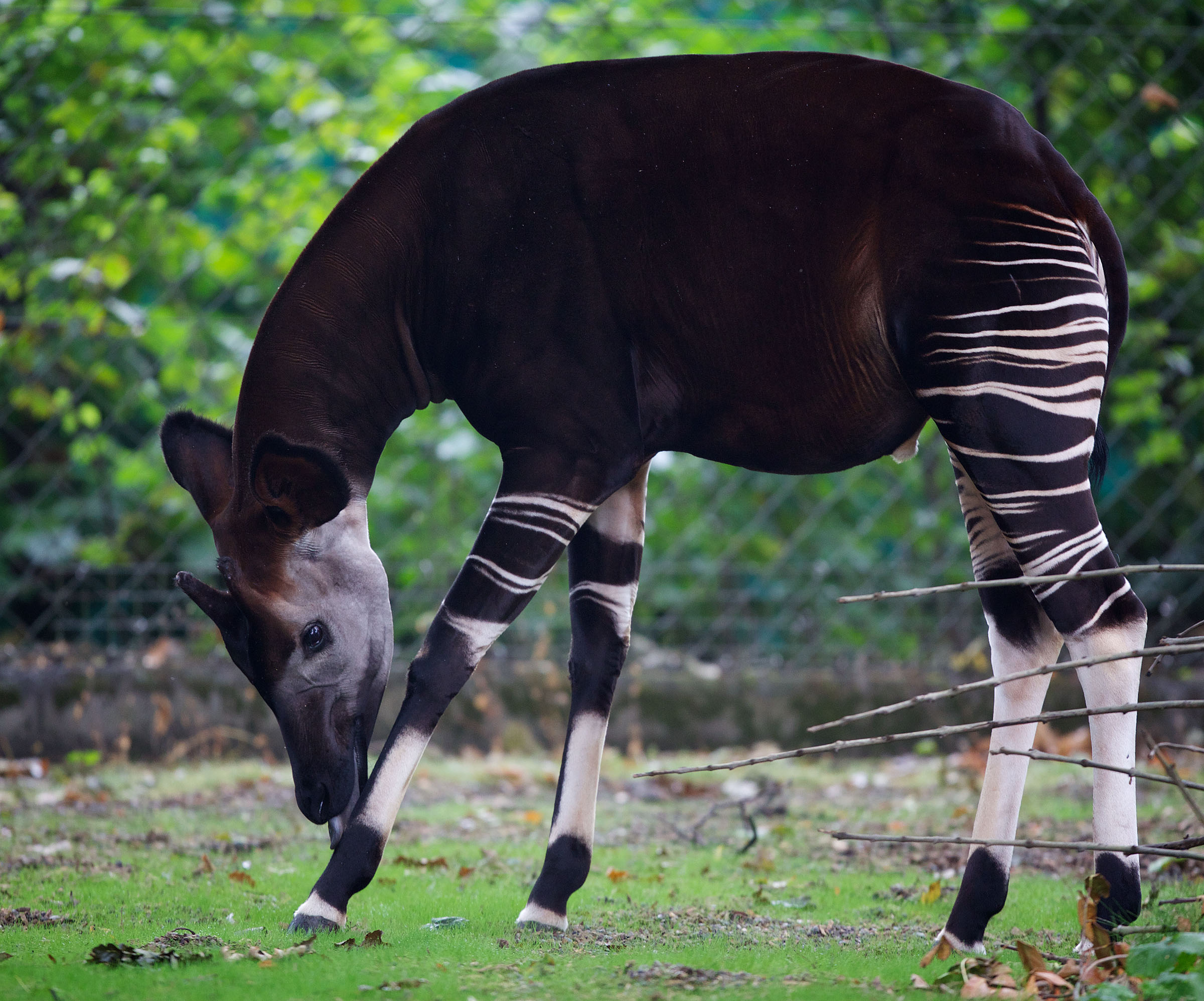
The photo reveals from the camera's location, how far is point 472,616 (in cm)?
276

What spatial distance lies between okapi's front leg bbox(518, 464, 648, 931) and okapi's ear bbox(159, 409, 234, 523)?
87cm

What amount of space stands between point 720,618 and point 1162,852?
419cm

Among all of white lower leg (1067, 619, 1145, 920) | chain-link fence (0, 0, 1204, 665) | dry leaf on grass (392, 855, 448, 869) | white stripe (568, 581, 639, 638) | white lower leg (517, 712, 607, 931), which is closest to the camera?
white lower leg (1067, 619, 1145, 920)

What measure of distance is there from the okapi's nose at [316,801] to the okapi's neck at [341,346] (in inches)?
27.0

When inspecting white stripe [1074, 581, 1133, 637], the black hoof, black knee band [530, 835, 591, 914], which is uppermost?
white stripe [1074, 581, 1133, 637]

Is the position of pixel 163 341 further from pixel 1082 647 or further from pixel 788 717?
pixel 1082 647

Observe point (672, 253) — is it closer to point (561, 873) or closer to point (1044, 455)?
point (1044, 455)

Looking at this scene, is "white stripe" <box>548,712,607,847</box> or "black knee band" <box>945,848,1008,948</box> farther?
"white stripe" <box>548,712,607,847</box>

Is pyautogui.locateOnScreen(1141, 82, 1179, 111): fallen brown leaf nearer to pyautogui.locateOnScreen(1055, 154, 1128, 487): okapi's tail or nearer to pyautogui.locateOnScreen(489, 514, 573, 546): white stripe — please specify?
pyautogui.locateOnScreen(1055, 154, 1128, 487): okapi's tail

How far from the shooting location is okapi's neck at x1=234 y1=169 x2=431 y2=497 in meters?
2.89

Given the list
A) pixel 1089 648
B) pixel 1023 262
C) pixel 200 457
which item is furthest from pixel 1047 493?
pixel 200 457

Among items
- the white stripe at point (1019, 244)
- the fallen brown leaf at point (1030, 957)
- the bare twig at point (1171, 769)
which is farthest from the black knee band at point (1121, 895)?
the white stripe at point (1019, 244)

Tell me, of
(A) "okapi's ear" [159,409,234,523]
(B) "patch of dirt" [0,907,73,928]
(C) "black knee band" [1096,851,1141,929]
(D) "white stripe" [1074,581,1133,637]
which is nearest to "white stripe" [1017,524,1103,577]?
(D) "white stripe" [1074,581,1133,637]

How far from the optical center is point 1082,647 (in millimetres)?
2576
